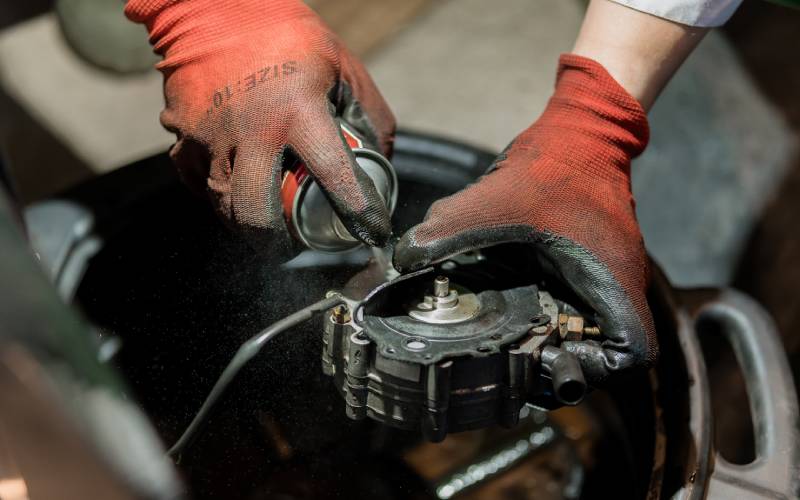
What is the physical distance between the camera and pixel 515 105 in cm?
179

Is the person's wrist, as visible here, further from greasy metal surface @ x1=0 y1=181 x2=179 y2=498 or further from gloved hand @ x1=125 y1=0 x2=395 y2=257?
greasy metal surface @ x1=0 y1=181 x2=179 y2=498

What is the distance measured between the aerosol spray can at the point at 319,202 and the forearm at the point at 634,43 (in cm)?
26

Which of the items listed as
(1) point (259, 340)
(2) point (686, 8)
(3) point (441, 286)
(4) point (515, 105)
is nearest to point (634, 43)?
(2) point (686, 8)

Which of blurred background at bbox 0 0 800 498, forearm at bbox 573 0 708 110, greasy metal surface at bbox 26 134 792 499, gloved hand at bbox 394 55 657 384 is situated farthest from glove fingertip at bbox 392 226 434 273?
blurred background at bbox 0 0 800 498

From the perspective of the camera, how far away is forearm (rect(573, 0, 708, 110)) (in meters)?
0.85

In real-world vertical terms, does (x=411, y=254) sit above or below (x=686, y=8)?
below

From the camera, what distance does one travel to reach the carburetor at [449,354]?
0.70 meters

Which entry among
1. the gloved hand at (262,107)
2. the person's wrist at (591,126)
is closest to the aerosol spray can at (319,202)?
the gloved hand at (262,107)

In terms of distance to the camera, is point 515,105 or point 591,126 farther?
point 515,105

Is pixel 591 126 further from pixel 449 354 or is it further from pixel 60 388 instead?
pixel 60 388

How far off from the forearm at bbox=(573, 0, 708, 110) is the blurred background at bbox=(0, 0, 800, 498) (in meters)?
0.58

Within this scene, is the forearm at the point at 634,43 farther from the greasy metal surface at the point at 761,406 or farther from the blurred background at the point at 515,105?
the blurred background at the point at 515,105

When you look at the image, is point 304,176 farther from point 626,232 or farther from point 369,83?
point 626,232

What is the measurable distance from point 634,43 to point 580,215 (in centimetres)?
21
